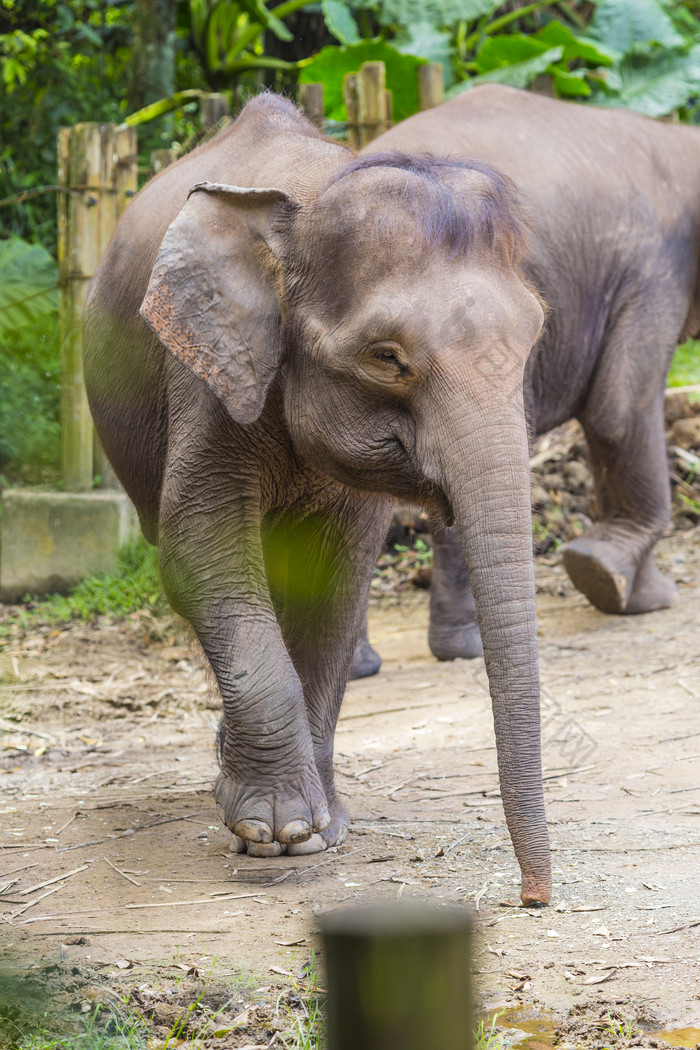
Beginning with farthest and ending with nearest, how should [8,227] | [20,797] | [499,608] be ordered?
1. [8,227]
2. [20,797]
3. [499,608]

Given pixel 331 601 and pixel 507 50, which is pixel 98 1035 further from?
pixel 507 50

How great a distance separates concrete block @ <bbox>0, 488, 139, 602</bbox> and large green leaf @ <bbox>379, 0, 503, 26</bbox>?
5381 millimetres

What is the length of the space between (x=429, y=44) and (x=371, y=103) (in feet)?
10.8

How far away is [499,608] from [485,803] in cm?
146

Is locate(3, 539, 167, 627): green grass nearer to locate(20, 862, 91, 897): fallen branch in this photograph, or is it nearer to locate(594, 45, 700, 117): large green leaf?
locate(20, 862, 91, 897): fallen branch

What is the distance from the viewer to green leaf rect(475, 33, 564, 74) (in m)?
10.2

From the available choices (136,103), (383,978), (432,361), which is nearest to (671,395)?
(136,103)

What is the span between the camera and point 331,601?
13.5ft

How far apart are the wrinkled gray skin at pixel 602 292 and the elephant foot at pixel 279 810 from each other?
8.26 feet

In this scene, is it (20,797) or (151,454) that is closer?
(151,454)

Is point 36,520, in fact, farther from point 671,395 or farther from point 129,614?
point 671,395

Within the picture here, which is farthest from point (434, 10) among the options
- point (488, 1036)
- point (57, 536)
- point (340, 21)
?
point (488, 1036)

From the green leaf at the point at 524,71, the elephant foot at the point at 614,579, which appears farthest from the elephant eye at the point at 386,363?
the green leaf at the point at 524,71

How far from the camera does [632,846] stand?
374cm
